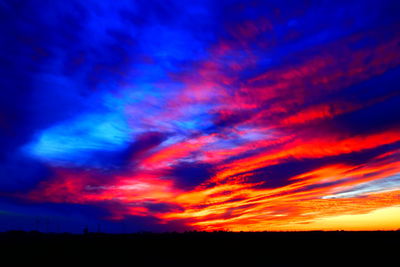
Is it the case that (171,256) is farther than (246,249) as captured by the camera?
No

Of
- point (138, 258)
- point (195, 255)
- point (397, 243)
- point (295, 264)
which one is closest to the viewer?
point (295, 264)

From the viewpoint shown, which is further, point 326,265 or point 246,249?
point 246,249

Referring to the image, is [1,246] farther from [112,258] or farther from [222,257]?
[222,257]

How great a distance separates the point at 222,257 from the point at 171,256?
426 centimetres

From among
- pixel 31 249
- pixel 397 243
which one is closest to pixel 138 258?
pixel 31 249

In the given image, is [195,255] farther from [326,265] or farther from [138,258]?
[326,265]

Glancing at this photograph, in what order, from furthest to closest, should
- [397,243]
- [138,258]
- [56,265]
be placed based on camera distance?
[397,243] < [138,258] < [56,265]

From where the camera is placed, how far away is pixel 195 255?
86.1 feet

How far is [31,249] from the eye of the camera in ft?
88.7

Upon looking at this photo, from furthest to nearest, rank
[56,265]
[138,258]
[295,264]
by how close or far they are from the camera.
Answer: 1. [138,258]
2. [295,264]
3. [56,265]

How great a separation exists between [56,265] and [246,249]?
1637 cm

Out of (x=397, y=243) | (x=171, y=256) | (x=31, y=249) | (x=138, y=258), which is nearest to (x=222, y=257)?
(x=171, y=256)

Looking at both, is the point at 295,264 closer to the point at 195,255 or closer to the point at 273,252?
the point at 273,252

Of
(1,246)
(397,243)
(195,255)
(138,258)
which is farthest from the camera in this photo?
(397,243)
